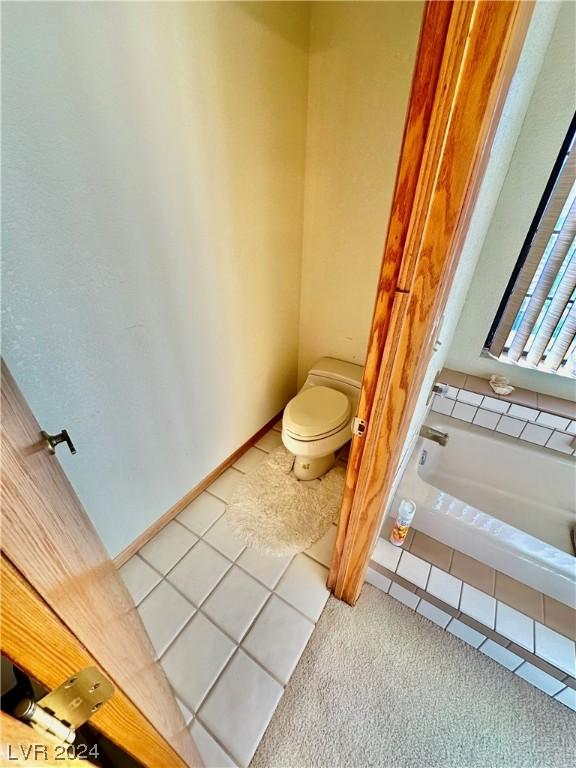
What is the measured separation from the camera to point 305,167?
1.58 m

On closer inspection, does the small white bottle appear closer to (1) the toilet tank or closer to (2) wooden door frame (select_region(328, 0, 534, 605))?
(2) wooden door frame (select_region(328, 0, 534, 605))

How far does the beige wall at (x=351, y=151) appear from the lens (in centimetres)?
122

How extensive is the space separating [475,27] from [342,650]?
1653 millimetres

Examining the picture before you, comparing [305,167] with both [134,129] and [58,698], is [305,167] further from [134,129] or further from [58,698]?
[58,698]

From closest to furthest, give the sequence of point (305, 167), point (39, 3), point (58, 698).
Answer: point (58, 698)
point (39, 3)
point (305, 167)

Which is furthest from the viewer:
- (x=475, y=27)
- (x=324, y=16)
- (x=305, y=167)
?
(x=305, y=167)

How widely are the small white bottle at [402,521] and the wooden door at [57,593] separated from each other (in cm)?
98

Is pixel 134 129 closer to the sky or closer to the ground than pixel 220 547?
closer to the sky

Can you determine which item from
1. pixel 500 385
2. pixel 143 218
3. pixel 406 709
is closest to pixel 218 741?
pixel 406 709

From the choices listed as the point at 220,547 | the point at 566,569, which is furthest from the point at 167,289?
the point at 566,569

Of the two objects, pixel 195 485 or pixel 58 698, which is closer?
pixel 58 698

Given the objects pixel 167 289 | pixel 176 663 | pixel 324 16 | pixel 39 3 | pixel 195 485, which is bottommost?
pixel 176 663

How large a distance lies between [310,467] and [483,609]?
2.98 feet

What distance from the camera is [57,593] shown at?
29cm
